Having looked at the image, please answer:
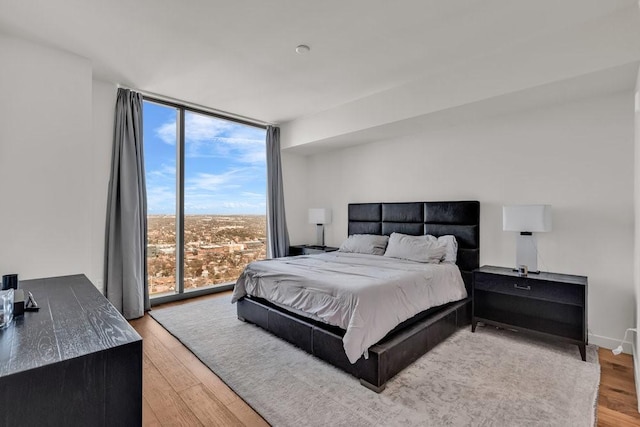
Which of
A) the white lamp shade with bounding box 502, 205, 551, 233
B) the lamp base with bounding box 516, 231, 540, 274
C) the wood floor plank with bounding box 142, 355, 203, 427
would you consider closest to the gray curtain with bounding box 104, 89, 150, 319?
the wood floor plank with bounding box 142, 355, 203, 427

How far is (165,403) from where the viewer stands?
6.71 feet

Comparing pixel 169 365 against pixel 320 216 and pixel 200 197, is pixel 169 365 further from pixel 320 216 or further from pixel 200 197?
pixel 320 216

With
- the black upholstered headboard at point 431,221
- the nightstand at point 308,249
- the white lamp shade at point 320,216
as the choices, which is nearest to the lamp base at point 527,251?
the black upholstered headboard at point 431,221

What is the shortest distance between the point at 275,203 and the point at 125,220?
2364 millimetres

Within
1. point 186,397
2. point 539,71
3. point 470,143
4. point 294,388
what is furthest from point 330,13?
point 186,397

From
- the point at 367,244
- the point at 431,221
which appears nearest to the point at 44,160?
the point at 367,244

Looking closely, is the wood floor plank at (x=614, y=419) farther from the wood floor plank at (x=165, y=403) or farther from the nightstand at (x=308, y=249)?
the nightstand at (x=308, y=249)

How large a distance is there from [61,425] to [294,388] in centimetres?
162

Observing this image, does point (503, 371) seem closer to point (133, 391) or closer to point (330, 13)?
point (133, 391)

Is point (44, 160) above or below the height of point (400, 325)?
above

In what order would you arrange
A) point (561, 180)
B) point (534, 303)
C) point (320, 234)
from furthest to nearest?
point (320, 234) → point (534, 303) → point (561, 180)

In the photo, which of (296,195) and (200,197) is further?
(296,195)

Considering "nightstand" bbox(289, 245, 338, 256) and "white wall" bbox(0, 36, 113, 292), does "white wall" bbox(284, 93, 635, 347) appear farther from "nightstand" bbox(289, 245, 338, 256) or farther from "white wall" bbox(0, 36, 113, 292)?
"white wall" bbox(0, 36, 113, 292)

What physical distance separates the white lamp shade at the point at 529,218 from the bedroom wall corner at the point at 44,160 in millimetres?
4430
